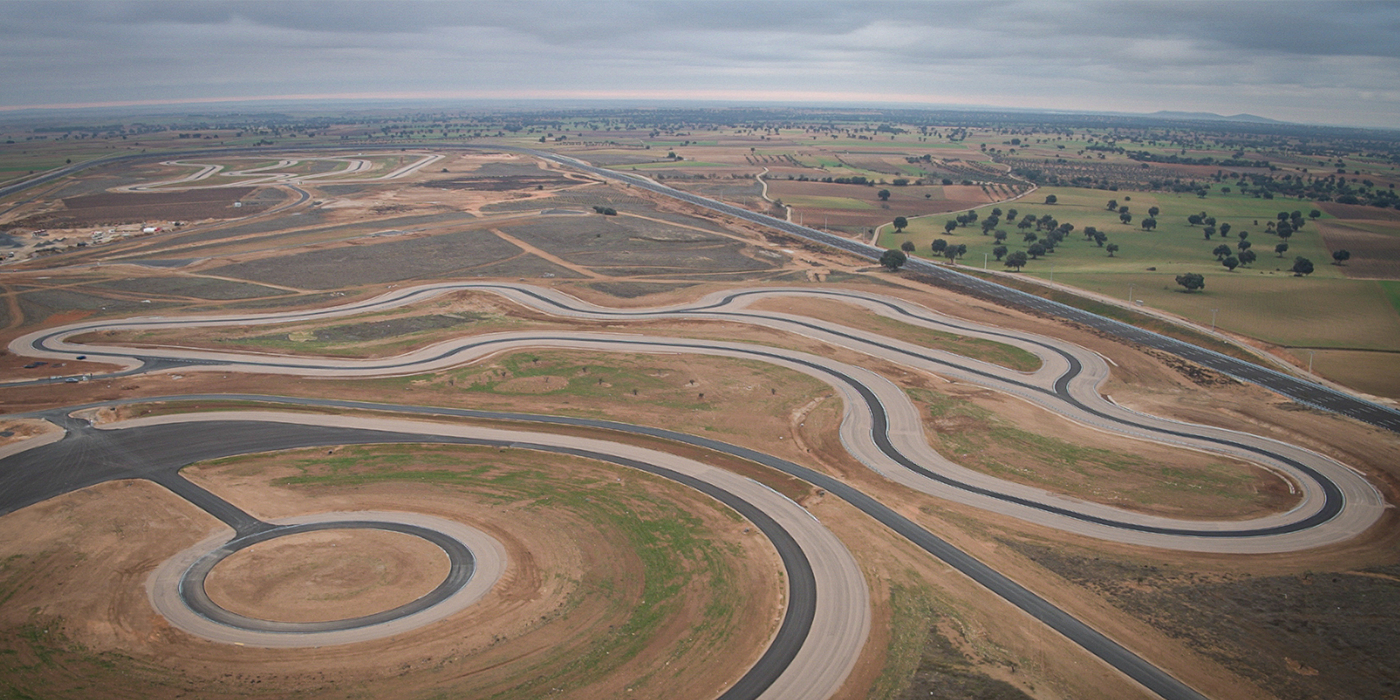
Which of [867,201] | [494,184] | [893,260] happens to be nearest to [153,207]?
[494,184]

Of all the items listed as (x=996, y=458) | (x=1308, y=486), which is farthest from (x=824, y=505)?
(x=1308, y=486)

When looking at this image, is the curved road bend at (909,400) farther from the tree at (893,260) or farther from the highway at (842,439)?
the tree at (893,260)

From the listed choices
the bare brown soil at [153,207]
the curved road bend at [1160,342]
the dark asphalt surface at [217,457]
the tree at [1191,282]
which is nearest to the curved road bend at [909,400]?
the curved road bend at [1160,342]

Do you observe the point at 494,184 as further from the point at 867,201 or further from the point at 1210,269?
the point at 1210,269

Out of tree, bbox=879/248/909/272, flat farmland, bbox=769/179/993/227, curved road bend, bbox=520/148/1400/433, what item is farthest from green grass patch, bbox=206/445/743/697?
flat farmland, bbox=769/179/993/227

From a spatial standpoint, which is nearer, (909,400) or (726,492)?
(726,492)

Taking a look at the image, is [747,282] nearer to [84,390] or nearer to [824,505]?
[824,505]
